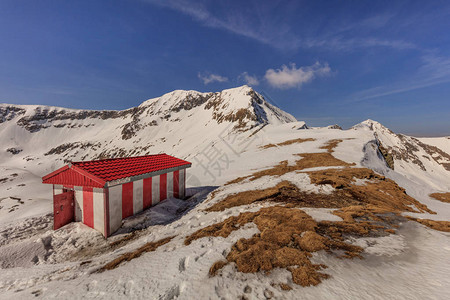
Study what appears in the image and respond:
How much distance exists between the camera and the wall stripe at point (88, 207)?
8.77 meters

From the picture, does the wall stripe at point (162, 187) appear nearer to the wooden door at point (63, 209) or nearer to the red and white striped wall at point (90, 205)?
the red and white striped wall at point (90, 205)

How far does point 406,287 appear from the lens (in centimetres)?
322

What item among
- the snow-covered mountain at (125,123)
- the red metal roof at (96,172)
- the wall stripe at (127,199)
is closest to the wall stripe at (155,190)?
the red metal roof at (96,172)

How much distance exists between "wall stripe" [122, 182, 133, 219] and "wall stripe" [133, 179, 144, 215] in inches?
7.6

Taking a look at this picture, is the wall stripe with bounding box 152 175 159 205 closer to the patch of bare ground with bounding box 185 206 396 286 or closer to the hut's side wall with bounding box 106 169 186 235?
the hut's side wall with bounding box 106 169 186 235

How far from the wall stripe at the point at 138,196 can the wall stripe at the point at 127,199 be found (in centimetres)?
19

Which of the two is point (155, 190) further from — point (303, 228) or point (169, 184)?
point (303, 228)

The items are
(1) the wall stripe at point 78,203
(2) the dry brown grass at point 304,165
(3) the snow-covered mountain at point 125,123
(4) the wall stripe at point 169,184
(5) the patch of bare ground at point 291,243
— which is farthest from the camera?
(3) the snow-covered mountain at point 125,123

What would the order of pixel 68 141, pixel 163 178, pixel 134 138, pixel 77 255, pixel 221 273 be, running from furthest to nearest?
1. pixel 68 141
2. pixel 134 138
3. pixel 163 178
4. pixel 77 255
5. pixel 221 273

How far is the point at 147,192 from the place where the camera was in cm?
1077

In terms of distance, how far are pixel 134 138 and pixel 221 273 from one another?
123253 millimetres

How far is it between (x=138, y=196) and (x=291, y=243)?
28.3ft

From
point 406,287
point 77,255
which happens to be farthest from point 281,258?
point 77,255

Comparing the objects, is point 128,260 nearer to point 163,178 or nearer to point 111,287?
point 111,287
